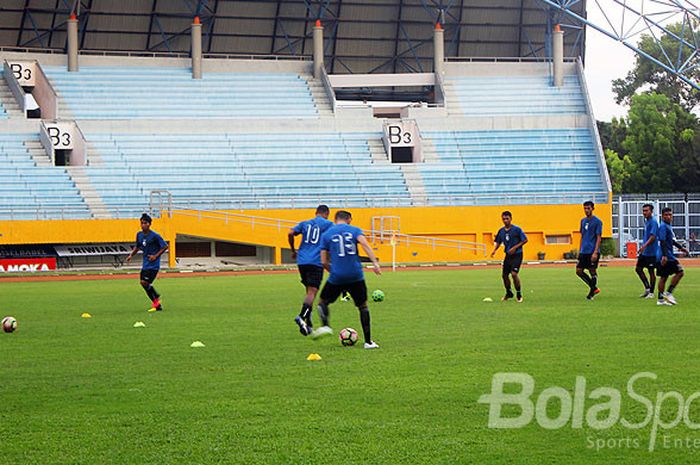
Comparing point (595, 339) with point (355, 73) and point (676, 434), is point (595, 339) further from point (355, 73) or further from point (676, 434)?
point (355, 73)

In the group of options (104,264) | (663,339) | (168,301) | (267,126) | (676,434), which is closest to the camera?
(676,434)

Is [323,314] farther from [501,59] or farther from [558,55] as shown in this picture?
[501,59]

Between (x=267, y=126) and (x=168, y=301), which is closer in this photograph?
(x=168, y=301)

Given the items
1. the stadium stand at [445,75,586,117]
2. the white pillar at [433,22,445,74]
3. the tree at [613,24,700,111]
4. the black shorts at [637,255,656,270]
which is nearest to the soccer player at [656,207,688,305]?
the black shorts at [637,255,656,270]

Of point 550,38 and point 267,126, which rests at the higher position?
point 550,38

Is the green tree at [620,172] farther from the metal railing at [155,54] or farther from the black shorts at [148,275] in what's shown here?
the black shorts at [148,275]

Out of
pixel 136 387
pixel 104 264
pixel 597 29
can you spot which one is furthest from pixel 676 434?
pixel 597 29

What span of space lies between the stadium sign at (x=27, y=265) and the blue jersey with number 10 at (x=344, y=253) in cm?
3210

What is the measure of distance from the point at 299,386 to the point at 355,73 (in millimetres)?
52195

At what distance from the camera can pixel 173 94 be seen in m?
56.6

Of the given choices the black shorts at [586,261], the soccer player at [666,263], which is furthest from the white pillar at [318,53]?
the soccer player at [666,263]

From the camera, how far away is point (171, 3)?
192ft

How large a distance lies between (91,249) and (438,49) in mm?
21544

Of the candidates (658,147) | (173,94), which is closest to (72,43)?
(173,94)
